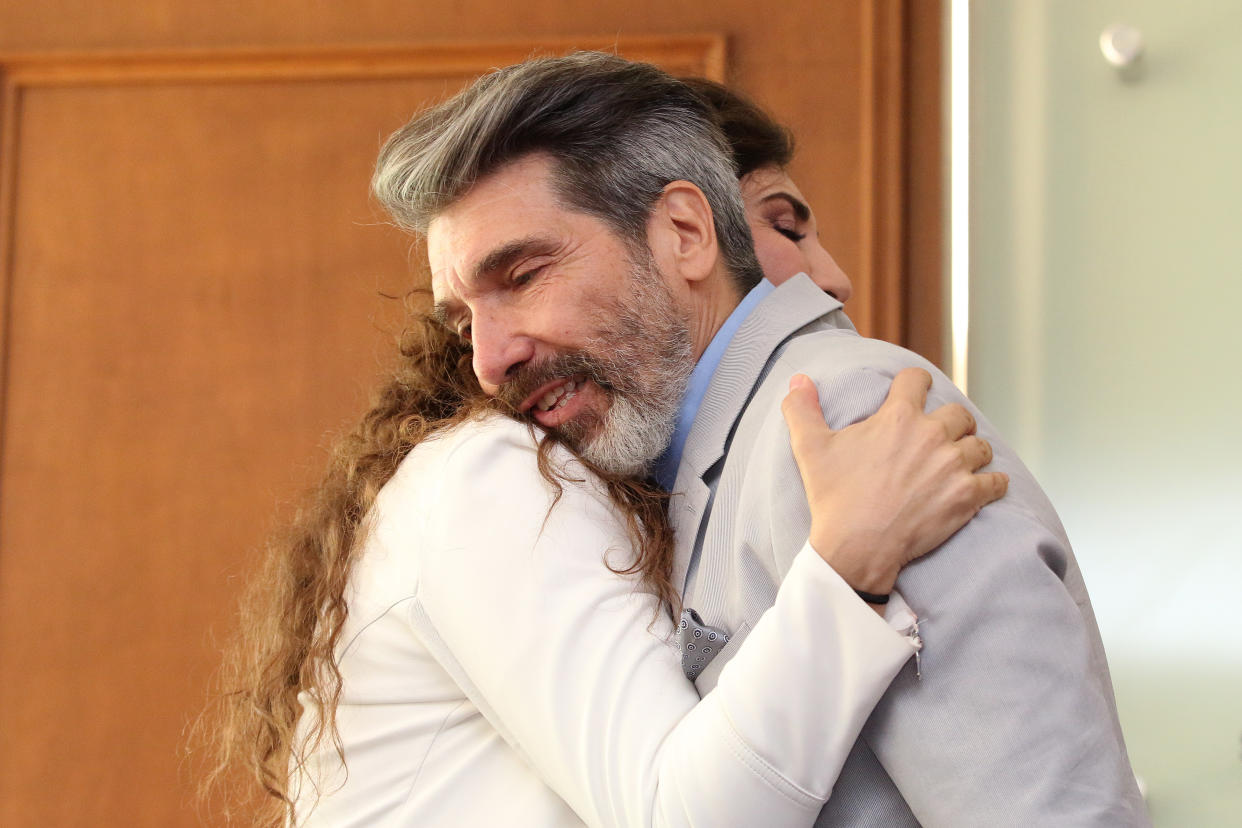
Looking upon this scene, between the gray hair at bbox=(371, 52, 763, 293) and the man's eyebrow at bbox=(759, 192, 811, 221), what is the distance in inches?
9.1

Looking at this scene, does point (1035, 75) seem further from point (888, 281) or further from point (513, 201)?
point (513, 201)

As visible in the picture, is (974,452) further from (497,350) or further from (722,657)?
(497,350)

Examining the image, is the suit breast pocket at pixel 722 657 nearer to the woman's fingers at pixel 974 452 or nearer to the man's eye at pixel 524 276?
the woman's fingers at pixel 974 452

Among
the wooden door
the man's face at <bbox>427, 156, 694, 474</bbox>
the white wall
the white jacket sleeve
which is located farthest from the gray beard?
the wooden door

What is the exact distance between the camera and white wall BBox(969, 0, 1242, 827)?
3.62 ft

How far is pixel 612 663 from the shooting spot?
2.74 ft

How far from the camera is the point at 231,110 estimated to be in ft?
6.15

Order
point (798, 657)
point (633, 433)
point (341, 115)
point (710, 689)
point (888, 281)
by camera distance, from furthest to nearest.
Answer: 1. point (341, 115)
2. point (888, 281)
3. point (633, 433)
4. point (710, 689)
5. point (798, 657)

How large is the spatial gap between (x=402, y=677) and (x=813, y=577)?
1.34 feet

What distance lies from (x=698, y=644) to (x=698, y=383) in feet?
1.15

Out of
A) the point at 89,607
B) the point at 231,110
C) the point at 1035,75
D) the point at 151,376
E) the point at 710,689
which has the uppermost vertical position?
the point at 1035,75

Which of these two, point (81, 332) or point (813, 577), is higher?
point (813, 577)

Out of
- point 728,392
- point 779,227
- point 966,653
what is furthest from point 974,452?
point 779,227

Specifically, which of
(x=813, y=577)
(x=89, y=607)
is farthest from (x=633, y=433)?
(x=89, y=607)
